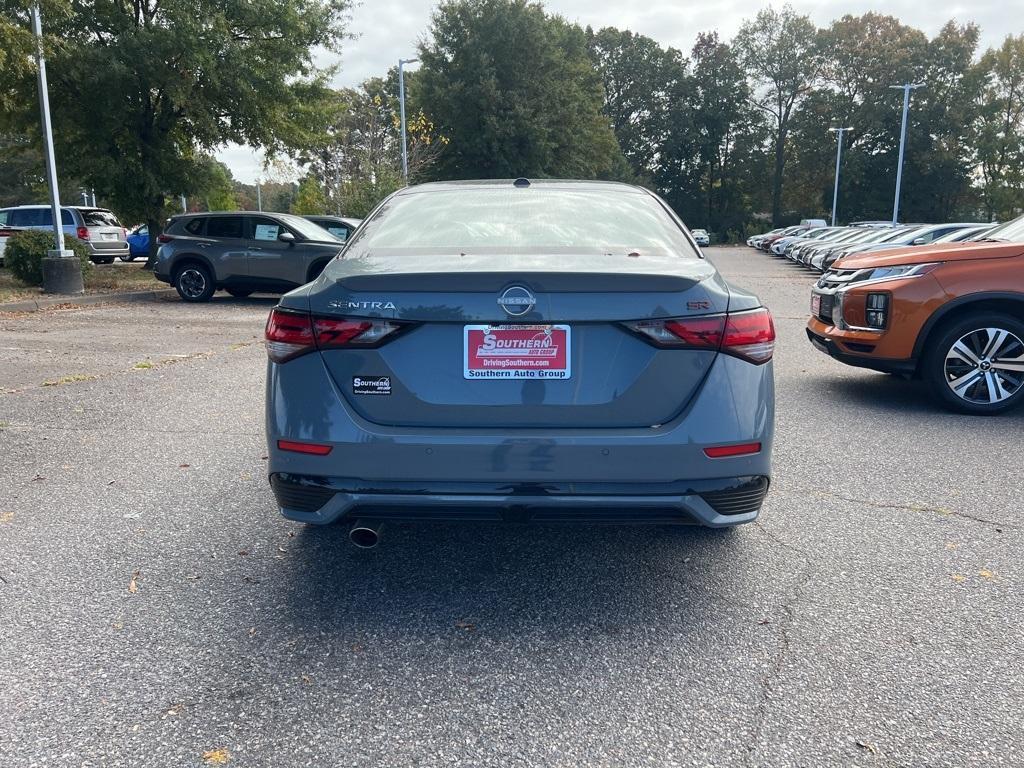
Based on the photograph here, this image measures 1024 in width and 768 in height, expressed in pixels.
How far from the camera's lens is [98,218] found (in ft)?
84.8

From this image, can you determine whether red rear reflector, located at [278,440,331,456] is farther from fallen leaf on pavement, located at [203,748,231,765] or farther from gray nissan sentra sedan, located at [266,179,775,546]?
fallen leaf on pavement, located at [203,748,231,765]

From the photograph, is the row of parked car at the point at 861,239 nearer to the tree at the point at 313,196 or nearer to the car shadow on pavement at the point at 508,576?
the car shadow on pavement at the point at 508,576

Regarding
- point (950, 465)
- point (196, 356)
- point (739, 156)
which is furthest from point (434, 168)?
point (950, 465)

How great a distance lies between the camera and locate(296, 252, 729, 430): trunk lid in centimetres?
286

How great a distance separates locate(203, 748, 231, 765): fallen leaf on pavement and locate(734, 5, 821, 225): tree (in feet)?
261

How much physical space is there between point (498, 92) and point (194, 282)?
37513 mm

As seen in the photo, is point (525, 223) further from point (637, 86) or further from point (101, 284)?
point (637, 86)

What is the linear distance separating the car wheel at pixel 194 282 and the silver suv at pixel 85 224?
407 inches

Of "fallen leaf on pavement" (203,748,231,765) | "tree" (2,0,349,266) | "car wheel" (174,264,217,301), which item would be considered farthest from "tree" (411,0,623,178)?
"fallen leaf on pavement" (203,748,231,765)

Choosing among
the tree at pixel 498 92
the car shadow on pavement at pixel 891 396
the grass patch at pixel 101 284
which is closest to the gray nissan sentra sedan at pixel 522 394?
the car shadow on pavement at pixel 891 396

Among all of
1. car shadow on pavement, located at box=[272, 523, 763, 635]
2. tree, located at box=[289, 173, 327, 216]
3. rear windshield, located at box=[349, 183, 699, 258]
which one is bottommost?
car shadow on pavement, located at box=[272, 523, 763, 635]

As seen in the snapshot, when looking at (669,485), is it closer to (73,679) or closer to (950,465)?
(73,679)

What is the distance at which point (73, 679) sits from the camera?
270 centimetres

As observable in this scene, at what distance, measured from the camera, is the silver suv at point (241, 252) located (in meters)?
14.9
